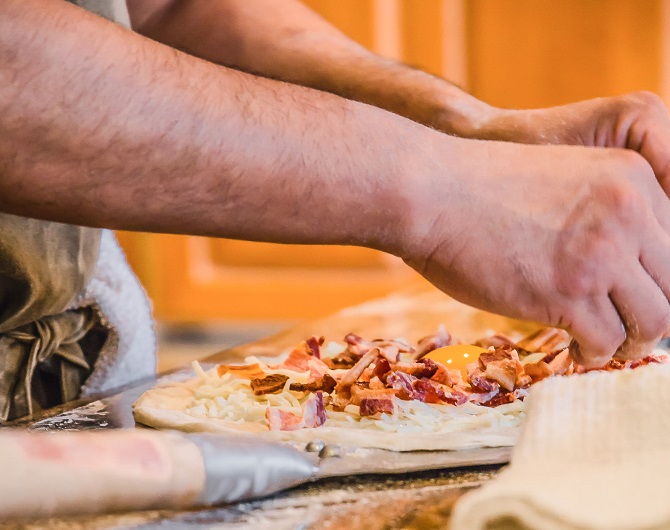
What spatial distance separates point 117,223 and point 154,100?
98 millimetres

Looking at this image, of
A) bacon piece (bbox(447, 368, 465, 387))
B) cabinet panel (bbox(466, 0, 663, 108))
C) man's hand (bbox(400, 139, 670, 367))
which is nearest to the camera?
man's hand (bbox(400, 139, 670, 367))

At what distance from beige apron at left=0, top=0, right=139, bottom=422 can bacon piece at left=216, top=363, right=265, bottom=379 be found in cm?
18

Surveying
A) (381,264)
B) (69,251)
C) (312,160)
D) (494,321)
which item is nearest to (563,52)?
(381,264)

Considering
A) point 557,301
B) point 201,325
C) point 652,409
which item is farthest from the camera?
point 201,325

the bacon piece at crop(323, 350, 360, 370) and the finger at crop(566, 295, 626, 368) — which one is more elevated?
the finger at crop(566, 295, 626, 368)

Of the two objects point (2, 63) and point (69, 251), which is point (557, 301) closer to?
point (2, 63)

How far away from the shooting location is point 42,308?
1030 millimetres

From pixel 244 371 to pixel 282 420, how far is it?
21 cm

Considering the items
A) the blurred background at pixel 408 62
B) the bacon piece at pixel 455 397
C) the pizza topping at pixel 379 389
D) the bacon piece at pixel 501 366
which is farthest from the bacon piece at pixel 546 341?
the blurred background at pixel 408 62

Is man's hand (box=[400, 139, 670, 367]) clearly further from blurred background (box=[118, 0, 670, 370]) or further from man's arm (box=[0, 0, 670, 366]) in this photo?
blurred background (box=[118, 0, 670, 370])

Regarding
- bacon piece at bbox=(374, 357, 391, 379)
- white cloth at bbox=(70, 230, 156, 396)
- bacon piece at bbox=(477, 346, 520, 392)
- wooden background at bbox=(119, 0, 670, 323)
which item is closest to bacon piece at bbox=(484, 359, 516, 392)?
bacon piece at bbox=(477, 346, 520, 392)

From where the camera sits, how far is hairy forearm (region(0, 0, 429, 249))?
2.10 feet

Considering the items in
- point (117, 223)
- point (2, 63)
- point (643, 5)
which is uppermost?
point (643, 5)

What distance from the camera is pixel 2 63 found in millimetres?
626
